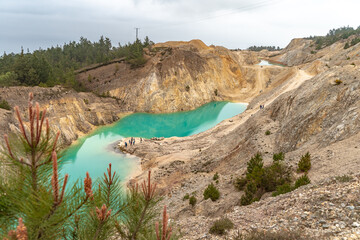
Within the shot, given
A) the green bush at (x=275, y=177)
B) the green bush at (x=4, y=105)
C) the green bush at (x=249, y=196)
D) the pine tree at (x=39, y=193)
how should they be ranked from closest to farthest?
the pine tree at (x=39, y=193) → the green bush at (x=249, y=196) → the green bush at (x=275, y=177) → the green bush at (x=4, y=105)

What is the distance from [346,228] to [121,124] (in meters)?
43.0

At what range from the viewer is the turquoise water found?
89.1ft

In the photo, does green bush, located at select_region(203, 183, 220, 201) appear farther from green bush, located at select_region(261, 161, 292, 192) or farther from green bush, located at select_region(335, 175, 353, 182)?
green bush, located at select_region(335, 175, 353, 182)

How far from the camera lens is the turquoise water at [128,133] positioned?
89.1 ft

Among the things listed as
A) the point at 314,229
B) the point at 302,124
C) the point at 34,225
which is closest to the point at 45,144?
the point at 34,225

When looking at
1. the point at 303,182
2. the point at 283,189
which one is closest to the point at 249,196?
the point at 283,189

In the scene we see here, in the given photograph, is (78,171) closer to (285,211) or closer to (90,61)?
(285,211)

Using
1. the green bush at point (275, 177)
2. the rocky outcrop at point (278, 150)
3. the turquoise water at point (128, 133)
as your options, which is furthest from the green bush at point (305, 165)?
the turquoise water at point (128, 133)

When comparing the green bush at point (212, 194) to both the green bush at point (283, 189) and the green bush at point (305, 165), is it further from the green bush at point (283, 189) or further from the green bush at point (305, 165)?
the green bush at point (305, 165)

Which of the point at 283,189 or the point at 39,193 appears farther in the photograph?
the point at 283,189

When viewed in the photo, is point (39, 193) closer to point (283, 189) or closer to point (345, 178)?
point (345, 178)

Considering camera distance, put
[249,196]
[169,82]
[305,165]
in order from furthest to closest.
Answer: [169,82] < [305,165] < [249,196]

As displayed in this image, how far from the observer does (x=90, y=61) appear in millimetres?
78875

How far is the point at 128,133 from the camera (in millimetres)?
40312
